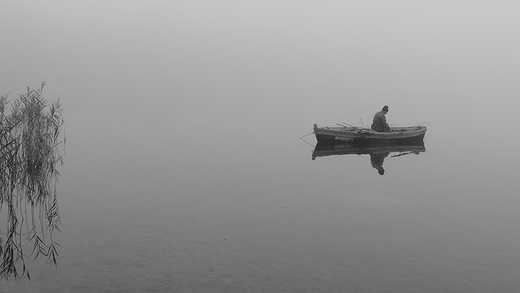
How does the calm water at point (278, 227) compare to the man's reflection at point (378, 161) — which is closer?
the calm water at point (278, 227)

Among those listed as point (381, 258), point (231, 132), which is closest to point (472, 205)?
point (381, 258)

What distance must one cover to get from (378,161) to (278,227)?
15.4 meters

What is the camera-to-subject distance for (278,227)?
1447cm

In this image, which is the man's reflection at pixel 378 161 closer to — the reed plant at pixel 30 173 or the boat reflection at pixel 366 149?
the boat reflection at pixel 366 149

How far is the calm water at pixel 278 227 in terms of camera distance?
35.3 feet

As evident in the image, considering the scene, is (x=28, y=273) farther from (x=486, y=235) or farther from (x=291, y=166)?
(x=291, y=166)

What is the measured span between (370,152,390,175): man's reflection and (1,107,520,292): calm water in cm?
64

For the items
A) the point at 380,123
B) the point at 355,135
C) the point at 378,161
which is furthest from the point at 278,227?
the point at 380,123

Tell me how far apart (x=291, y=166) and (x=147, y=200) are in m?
10.4

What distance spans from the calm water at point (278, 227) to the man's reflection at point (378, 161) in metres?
0.64

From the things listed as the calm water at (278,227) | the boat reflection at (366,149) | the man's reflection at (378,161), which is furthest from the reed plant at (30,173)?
the boat reflection at (366,149)

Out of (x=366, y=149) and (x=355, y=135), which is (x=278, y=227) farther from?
(x=366, y=149)

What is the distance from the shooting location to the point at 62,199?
16.6m

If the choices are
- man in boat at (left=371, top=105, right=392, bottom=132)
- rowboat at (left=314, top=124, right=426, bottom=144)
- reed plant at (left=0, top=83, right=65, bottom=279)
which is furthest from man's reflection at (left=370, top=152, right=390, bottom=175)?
reed plant at (left=0, top=83, right=65, bottom=279)
